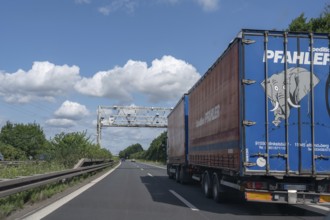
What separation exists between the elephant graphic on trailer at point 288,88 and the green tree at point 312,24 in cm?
1525

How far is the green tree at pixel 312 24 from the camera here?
2647 cm

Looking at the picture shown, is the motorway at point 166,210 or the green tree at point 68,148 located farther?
the green tree at point 68,148

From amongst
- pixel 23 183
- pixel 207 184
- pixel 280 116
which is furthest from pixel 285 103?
pixel 23 183

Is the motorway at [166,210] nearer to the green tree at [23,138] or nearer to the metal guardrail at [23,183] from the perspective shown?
the metal guardrail at [23,183]

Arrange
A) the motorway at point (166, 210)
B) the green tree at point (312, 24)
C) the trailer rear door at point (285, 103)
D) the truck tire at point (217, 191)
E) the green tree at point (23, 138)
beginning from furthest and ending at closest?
the green tree at point (23, 138)
the green tree at point (312, 24)
the truck tire at point (217, 191)
the motorway at point (166, 210)
the trailer rear door at point (285, 103)

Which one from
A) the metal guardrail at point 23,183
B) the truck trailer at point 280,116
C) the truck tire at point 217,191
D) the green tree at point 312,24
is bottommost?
the truck tire at point 217,191

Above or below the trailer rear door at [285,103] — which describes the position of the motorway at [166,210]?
below

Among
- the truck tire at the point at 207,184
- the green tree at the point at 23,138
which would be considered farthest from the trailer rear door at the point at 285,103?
the green tree at the point at 23,138

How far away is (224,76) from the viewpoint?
44.7ft

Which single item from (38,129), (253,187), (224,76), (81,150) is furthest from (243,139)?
(38,129)

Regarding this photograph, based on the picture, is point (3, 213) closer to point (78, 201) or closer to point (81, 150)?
point (78, 201)

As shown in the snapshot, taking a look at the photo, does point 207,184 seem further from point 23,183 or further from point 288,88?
point 23,183

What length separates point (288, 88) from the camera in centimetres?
1202

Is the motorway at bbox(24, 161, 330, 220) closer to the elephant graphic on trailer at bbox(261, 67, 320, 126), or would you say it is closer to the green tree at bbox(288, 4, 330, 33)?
the elephant graphic on trailer at bbox(261, 67, 320, 126)
